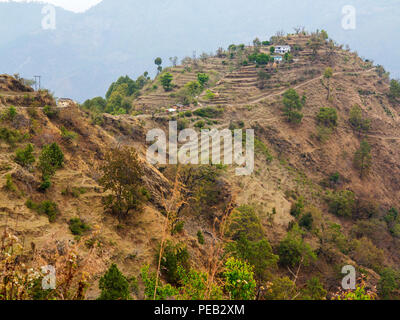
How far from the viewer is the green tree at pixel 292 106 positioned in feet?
149

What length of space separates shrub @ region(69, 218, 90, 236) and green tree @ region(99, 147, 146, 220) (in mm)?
1855

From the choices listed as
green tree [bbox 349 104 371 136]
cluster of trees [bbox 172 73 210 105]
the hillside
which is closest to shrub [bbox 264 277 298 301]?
the hillside

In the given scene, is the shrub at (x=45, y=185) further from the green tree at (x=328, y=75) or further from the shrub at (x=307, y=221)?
the green tree at (x=328, y=75)

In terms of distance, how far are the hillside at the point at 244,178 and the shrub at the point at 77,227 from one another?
0.72 ft

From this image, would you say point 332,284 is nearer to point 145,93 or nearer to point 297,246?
point 297,246

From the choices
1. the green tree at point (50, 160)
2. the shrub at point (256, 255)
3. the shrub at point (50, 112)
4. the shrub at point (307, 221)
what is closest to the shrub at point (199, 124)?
the shrub at point (307, 221)

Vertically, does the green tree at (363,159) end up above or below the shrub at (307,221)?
above

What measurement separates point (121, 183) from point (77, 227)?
3.11 metres

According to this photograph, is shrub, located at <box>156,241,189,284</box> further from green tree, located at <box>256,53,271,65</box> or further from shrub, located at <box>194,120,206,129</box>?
green tree, located at <box>256,53,271,65</box>

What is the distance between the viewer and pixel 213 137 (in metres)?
39.8

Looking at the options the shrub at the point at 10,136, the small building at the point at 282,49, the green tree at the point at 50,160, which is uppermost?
the small building at the point at 282,49

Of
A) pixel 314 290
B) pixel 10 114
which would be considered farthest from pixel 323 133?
pixel 10 114

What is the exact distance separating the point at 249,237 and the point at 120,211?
35.8 feet
